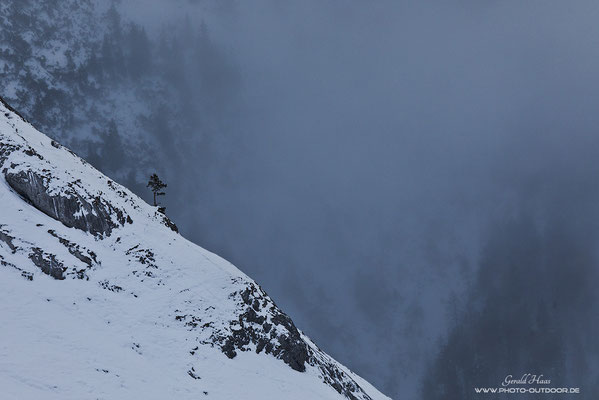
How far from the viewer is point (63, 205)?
1559 inches

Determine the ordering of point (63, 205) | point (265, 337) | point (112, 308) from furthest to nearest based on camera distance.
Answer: point (265, 337) → point (63, 205) → point (112, 308)

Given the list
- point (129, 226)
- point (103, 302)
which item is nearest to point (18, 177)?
point (129, 226)

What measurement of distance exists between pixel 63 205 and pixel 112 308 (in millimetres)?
11476

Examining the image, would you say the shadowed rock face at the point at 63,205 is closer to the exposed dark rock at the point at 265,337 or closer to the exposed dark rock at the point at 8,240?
the exposed dark rock at the point at 8,240

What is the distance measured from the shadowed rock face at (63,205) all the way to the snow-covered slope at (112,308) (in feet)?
0.31

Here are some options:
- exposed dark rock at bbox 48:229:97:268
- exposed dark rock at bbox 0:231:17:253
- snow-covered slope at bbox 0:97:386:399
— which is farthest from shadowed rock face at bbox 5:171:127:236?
exposed dark rock at bbox 0:231:17:253

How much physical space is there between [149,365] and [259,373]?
10901 mm

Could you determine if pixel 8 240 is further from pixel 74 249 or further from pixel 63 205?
pixel 63 205

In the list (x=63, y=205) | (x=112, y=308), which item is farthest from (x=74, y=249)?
(x=112, y=308)

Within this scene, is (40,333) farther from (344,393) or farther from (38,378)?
(344,393)

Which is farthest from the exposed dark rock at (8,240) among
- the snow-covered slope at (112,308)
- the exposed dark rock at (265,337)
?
the exposed dark rock at (265,337)

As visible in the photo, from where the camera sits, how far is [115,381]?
2755 centimetres

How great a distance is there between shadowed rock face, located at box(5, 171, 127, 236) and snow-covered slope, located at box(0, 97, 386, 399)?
0.31 feet

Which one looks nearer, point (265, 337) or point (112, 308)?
point (112, 308)
